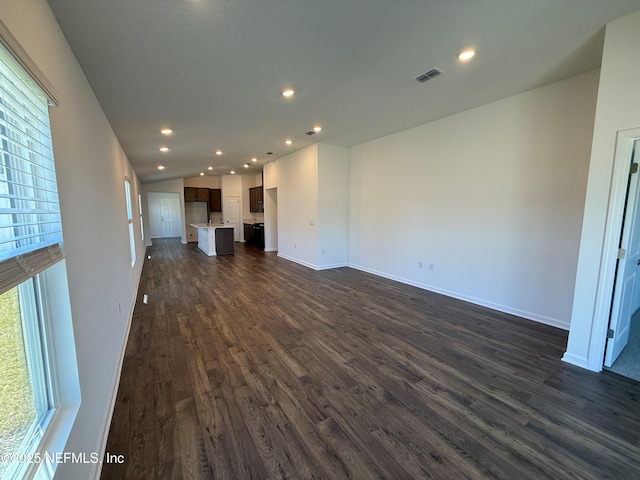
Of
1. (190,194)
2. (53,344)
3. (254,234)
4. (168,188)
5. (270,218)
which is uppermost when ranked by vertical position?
(168,188)

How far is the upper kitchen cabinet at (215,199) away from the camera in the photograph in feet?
38.5

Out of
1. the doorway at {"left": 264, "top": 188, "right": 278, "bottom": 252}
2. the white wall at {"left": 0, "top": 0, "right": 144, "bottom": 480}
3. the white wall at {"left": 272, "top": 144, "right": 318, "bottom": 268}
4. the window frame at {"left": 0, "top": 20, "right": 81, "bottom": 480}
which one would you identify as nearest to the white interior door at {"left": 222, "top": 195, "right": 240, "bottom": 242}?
the doorway at {"left": 264, "top": 188, "right": 278, "bottom": 252}

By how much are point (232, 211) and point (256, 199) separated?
157 cm

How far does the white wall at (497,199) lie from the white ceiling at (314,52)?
0.36 metres

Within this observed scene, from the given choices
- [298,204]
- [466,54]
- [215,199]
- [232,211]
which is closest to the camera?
[466,54]

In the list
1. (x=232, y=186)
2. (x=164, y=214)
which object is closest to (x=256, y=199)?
(x=232, y=186)

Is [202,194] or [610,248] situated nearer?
[610,248]

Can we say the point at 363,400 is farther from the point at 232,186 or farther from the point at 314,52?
the point at 232,186

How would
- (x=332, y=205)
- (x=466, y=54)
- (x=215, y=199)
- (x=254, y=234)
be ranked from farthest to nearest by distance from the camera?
(x=215, y=199), (x=254, y=234), (x=332, y=205), (x=466, y=54)

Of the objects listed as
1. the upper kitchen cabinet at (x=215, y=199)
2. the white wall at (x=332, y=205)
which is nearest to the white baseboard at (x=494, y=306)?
the white wall at (x=332, y=205)

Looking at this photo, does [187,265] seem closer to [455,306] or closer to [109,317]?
[109,317]

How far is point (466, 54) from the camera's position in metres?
2.42

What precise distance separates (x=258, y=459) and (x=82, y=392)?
0.99m

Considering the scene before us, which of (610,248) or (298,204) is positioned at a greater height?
(298,204)
